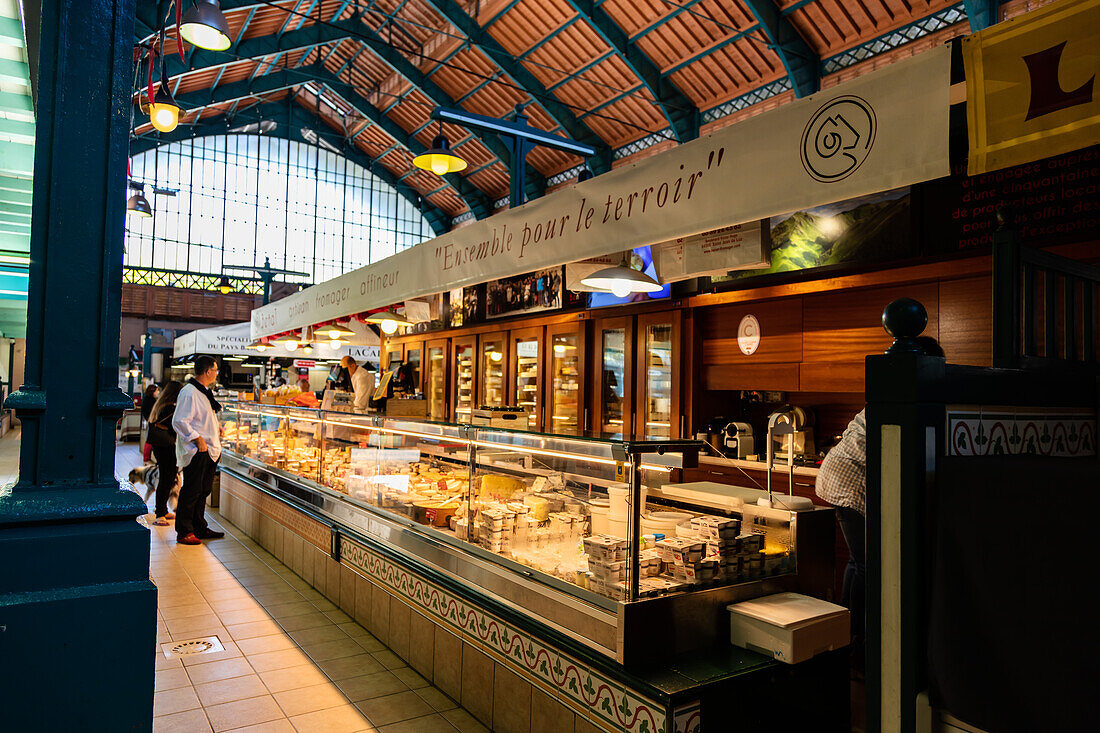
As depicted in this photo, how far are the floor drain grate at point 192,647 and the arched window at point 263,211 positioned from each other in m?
20.0

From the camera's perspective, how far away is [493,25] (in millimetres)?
13828

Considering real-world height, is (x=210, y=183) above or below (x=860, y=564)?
above

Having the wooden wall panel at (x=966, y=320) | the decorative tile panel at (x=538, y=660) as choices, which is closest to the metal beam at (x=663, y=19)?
the wooden wall panel at (x=966, y=320)

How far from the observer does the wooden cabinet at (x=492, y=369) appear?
28.9ft

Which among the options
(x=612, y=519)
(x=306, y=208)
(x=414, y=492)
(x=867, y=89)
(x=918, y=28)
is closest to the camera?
(x=867, y=89)

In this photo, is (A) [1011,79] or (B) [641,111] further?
(B) [641,111]

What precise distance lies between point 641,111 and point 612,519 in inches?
491

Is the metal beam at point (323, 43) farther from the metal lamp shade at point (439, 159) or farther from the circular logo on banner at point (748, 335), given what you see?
the circular logo on banner at point (748, 335)

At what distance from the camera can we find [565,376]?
7902 millimetres

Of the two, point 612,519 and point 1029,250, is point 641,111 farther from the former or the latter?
point 1029,250

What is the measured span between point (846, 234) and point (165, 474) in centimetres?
776

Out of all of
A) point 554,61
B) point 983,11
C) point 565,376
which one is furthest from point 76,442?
point 554,61

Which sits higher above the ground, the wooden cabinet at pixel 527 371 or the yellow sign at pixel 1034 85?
the yellow sign at pixel 1034 85

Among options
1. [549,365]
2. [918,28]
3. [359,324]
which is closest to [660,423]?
[549,365]
